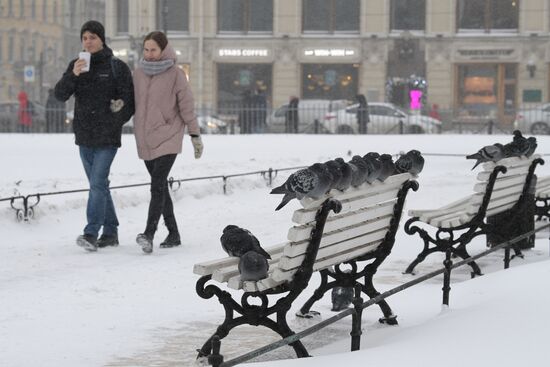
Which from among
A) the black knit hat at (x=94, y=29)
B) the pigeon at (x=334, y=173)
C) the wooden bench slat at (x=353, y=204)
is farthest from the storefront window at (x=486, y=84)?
the pigeon at (x=334, y=173)

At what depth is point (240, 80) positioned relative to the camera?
5147 centimetres

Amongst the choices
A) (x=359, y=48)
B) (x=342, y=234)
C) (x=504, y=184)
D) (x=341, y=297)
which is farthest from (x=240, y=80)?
(x=342, y=234)

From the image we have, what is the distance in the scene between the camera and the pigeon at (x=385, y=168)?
21.3ft

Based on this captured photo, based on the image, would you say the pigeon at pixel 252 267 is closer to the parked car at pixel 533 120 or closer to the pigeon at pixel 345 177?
the pigeon at pixel 345 177

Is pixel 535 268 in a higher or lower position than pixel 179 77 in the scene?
lower

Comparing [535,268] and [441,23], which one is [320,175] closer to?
[535,268]

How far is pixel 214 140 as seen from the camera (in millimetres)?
22734

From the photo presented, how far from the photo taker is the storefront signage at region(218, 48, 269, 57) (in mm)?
51281

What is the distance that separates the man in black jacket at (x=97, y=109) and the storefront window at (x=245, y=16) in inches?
1648

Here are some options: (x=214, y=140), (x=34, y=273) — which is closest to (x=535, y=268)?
(x=34, y=273)

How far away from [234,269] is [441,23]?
45454 mm

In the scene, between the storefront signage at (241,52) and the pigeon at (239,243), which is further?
the storefront signage at (241,52)

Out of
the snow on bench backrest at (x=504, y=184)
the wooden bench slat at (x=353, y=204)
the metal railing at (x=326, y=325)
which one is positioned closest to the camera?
the metal railing at (x=326, y=325)

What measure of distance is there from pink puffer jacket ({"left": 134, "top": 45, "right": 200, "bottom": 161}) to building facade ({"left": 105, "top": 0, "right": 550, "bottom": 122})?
38.8 meters
